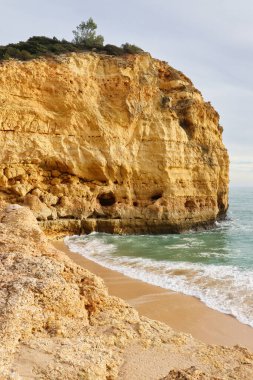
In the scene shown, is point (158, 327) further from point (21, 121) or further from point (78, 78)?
point (78, 78)

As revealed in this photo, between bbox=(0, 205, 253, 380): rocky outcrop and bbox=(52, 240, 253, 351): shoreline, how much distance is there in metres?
3.12

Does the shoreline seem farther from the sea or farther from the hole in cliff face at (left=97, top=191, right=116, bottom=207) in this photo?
the hole in cliff face at (left=97, top=191, right=116, bottom=207)

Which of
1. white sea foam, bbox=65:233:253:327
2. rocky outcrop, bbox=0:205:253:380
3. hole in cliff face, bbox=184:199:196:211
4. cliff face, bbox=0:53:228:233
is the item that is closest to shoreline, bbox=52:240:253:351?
white sea foam, bbox=65:233:253:327

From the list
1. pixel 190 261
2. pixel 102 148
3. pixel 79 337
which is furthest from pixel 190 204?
pixel 79 337

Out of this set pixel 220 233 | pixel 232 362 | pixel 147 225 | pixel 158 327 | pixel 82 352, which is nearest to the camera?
pixel 82 352

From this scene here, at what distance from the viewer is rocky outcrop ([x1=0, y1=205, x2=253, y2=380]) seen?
349 cm

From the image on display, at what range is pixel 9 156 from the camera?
18.9m

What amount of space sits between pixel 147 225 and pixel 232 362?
18.2 meters

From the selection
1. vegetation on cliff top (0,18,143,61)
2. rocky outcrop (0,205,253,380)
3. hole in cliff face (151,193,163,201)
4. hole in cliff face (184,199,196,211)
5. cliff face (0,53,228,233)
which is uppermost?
vegetation on cliff top (0,18,143,61)

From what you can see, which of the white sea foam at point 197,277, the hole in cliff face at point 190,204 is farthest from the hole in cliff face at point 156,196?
the white sea foam at point 197,277

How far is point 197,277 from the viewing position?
11930 millimetres

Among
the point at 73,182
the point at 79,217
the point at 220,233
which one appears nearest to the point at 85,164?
the point at 73,182

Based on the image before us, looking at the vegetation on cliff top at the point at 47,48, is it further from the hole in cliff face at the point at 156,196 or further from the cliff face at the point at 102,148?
the hole in cliff face at the point at 156,196

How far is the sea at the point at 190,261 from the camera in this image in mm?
10031
